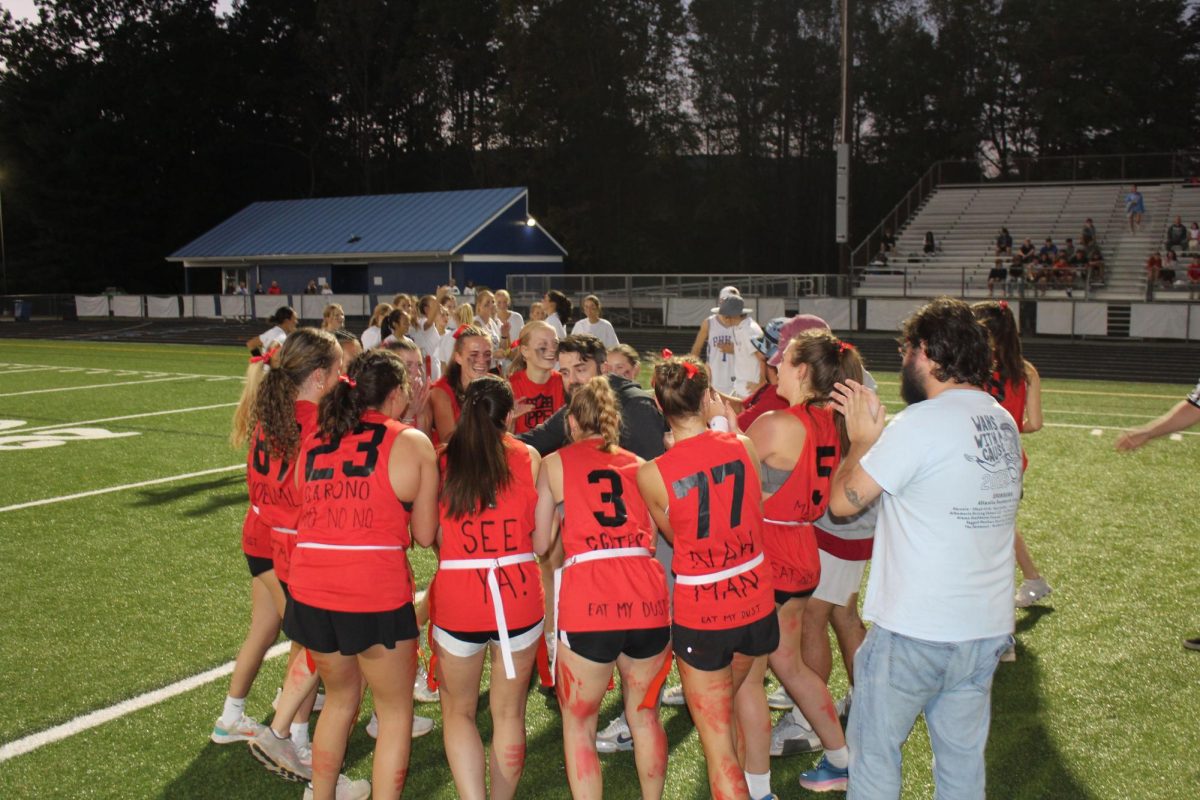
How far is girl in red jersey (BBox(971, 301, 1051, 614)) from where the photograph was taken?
5.60 m

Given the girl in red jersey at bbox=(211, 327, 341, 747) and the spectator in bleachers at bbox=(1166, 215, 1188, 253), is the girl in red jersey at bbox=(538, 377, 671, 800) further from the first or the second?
the spectator in bleachers at bbox=(1166, 215, 1188, 253)

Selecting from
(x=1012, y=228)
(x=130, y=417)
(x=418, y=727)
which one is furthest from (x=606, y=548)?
(x=1012, y=228)

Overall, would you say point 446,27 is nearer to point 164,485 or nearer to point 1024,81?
point 1024,81

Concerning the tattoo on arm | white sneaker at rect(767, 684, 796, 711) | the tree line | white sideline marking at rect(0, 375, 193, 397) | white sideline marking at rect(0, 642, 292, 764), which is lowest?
white sneaker at rect(767, 684, 796, 711)

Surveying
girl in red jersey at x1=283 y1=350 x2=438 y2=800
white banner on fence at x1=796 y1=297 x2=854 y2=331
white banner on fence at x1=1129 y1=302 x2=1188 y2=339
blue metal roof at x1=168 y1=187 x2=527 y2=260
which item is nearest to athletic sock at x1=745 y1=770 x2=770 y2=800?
girl in red jersey at x1=283 y1=350 x2=438 y2=800

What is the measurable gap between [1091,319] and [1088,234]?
26.0ft

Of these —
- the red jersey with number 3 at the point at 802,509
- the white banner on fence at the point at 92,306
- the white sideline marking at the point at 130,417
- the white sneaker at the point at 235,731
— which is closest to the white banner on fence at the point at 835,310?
the white sideline marking at the point at 130,417

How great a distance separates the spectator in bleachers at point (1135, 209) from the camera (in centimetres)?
3266

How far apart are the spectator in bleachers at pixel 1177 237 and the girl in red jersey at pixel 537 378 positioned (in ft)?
93.8

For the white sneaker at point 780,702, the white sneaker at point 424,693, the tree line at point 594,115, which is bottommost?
the white sneaker at point 780,702

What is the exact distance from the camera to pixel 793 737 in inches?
193

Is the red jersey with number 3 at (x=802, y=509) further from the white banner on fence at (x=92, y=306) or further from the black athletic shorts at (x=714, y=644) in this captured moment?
the white banner on fence at (x=92, y=306)

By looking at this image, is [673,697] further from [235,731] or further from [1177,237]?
[1177,237]

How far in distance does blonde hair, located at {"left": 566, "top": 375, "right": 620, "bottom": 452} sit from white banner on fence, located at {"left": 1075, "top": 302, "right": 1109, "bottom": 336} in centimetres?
2379
